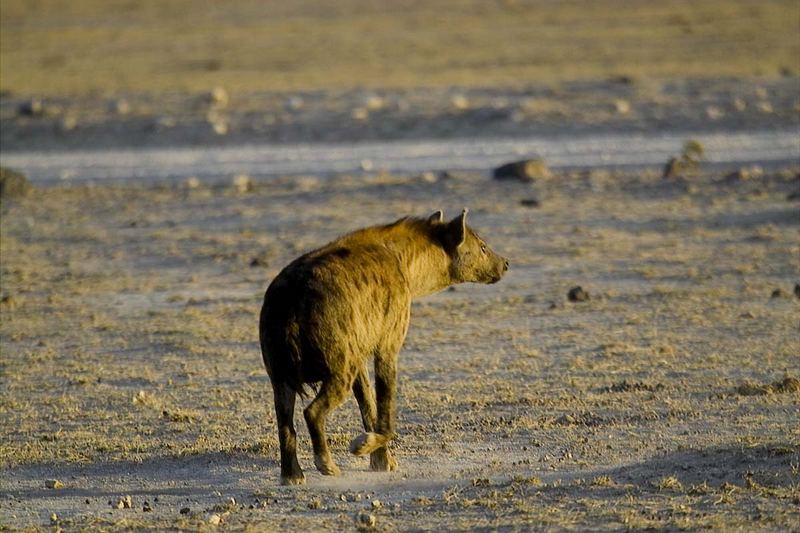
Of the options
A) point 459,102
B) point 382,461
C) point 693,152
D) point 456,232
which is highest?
point 456,232

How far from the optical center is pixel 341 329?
6605 mm

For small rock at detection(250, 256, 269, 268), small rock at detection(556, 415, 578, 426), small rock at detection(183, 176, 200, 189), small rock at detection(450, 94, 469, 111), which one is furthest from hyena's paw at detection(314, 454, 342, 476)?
small rock at detection(450, 94, 469, 111)

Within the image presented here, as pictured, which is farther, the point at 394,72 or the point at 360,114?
the point at 394,72

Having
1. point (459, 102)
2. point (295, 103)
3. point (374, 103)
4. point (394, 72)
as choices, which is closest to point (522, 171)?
point (459, 102)

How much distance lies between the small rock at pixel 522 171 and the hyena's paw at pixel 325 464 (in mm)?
10889

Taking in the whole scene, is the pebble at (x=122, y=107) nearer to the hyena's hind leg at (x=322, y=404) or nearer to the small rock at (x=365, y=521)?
the hyena's hind leg at (x=322, y=404)

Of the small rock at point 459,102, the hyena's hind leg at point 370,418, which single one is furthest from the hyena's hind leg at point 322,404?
the small rock at point 459,102

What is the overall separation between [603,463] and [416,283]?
1.29 metres

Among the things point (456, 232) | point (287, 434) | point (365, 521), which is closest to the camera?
point (365, 521)

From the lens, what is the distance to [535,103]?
963 inches

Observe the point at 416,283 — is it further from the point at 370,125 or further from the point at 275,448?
the point at 370,125

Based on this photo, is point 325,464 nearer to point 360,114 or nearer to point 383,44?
point 360,114

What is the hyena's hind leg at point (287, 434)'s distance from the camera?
6.69 metres

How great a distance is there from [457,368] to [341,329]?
3.01 meters
